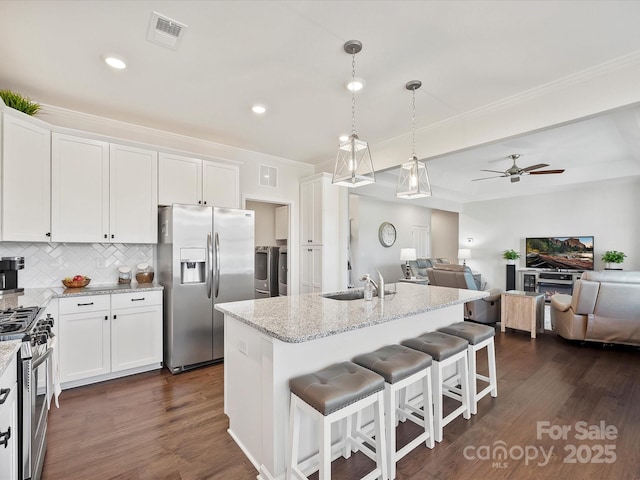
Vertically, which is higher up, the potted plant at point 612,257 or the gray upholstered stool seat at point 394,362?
the potted plant at point 612,257

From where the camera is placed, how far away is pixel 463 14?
196 centimetres

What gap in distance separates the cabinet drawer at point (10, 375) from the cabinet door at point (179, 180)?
7.98ft

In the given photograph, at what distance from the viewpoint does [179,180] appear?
3701mm

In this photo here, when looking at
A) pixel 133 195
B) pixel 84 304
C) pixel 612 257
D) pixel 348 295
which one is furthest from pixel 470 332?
pixel 612 257

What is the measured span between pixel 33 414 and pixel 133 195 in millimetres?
2389

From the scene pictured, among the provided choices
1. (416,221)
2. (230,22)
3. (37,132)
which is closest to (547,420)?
(230,22)

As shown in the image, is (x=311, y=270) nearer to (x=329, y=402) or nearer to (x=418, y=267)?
(x=329, y=402)

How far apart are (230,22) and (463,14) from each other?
152 cm

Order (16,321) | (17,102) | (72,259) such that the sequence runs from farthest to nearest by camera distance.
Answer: (72,259)
(17,102)
(16,321)

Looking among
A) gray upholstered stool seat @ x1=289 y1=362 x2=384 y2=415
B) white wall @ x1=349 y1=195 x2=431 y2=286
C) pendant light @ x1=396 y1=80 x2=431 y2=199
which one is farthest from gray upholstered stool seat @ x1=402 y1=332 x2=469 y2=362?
white wall @ x1=349 y1=195 x2=431 y2=286

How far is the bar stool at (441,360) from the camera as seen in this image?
2.19 m

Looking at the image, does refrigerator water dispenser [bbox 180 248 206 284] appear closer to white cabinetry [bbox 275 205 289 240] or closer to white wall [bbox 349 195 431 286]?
white cabinetry [bbox 275 205 289 240]

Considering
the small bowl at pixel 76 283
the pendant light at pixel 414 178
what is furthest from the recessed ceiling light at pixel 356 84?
the small bowl at pixel 76 283

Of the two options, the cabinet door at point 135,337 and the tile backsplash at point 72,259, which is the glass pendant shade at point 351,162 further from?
the tile backsplash at point 72,259
